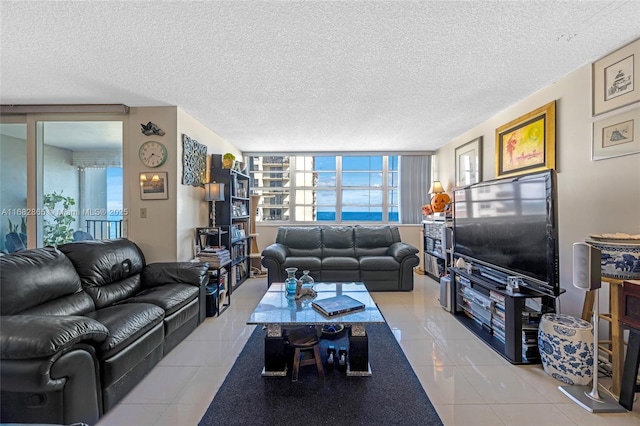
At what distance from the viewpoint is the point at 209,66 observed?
85.3 inches

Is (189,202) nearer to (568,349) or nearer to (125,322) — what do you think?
(125,322)

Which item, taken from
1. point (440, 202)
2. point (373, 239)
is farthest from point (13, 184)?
point (440, 202)

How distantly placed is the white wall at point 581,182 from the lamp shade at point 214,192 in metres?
3.66

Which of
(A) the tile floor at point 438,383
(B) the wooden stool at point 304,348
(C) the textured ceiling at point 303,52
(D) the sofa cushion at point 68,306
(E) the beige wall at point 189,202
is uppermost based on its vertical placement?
(C) the textured ceiling at point 303,52

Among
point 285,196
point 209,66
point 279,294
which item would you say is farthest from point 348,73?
point 285,196

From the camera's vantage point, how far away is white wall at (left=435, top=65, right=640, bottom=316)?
189 cm

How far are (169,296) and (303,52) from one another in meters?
2.29

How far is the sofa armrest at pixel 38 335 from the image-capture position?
127cm

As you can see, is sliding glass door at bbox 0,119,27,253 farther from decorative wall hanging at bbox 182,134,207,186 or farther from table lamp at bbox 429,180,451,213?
table lamp at bbox 429,180,451,213

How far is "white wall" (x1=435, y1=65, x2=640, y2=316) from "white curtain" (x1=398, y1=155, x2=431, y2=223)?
265 centimetres

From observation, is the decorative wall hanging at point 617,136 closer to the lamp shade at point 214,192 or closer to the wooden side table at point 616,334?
the wooden side table at point 616,334

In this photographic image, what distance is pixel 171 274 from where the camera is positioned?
2.79 metres

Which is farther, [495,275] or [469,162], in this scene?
[469,162]

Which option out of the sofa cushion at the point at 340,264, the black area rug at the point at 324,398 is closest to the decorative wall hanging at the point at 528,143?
the sofa cushion at the point at 340,264
